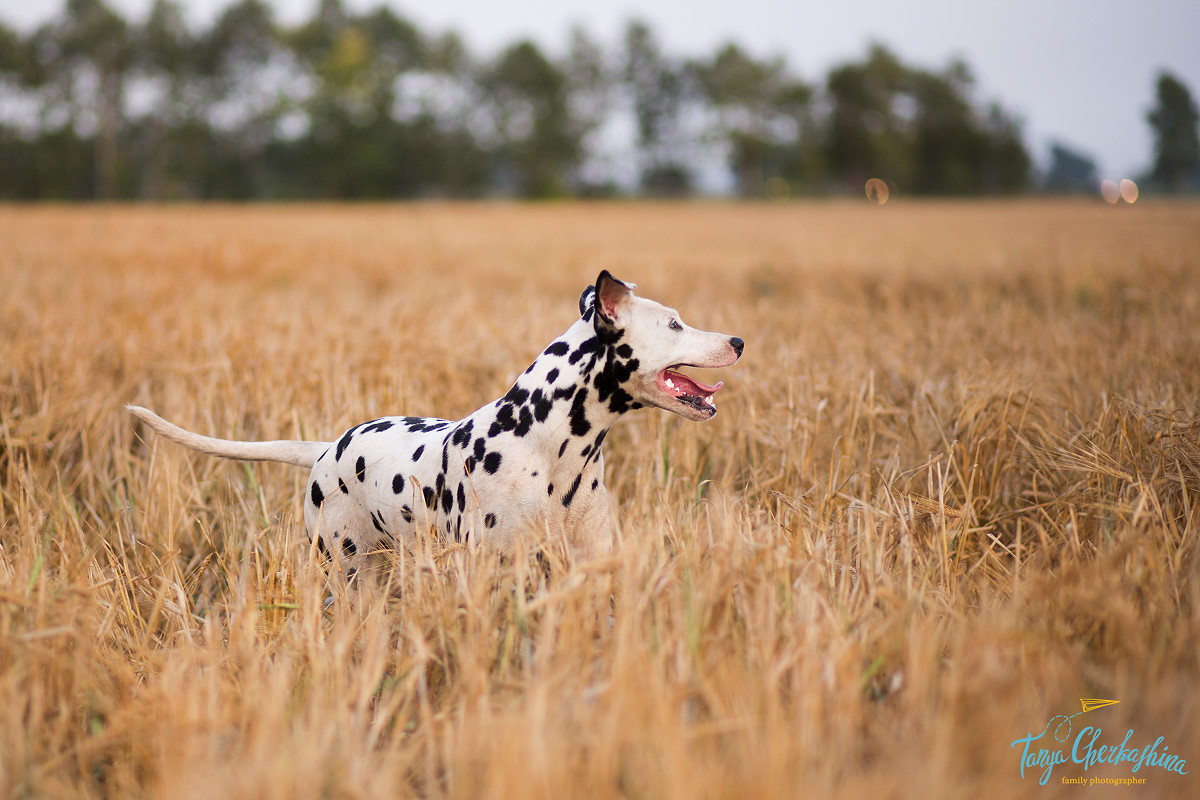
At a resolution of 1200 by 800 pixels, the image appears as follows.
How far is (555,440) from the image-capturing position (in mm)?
2457

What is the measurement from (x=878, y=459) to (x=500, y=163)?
6082 cm

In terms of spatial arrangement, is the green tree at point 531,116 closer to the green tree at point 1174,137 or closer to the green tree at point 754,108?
the green tree at point 754,108

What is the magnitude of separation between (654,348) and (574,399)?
0.32 m

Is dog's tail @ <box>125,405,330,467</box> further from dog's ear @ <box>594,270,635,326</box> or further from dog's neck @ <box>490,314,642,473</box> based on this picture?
dog's ear @ <box>594,270,635,326</box>

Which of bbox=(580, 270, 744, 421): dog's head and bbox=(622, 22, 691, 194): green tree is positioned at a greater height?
bbox=(622, 22, 691, 194): green tree

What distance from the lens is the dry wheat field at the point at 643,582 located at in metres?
1.51

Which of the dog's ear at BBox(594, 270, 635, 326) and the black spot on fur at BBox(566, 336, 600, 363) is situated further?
the black spot on fur at BBox(566, 336, 600, 363)

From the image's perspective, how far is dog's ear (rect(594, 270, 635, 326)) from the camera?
229 centimetres

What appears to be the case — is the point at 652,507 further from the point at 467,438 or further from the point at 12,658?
the point at 12,658

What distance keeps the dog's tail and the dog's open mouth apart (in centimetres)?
142

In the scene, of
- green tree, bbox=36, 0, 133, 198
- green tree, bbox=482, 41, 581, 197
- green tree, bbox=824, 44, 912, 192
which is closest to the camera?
green tree, bbox=36, 0, 133, 198

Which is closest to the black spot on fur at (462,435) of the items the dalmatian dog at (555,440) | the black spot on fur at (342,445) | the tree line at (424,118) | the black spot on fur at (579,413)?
the dalmatian dog at (555,440)

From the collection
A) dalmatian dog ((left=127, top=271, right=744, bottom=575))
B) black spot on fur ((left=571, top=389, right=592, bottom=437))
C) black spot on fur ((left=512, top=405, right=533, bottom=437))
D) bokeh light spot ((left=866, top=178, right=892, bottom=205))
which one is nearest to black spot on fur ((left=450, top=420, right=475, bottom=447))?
dalmatian dog ((left=127, top=271, right=744, bottom=575))

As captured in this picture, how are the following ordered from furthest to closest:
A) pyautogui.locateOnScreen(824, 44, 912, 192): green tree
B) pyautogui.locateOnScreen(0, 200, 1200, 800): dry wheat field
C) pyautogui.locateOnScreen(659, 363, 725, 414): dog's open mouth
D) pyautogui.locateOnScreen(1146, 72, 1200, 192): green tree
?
pyautogui.locateOnScreen(824, 44, 912, 192): green tree
pyautogui.locateOnScreen(1146, 72, 1200, 192): green tree
pyautogui.locateOnScreen(659, 363, 725, 414): dog's open mouth
pyautogui.locateOnScreen(0, 200, 1200, 800): dry wheat field
